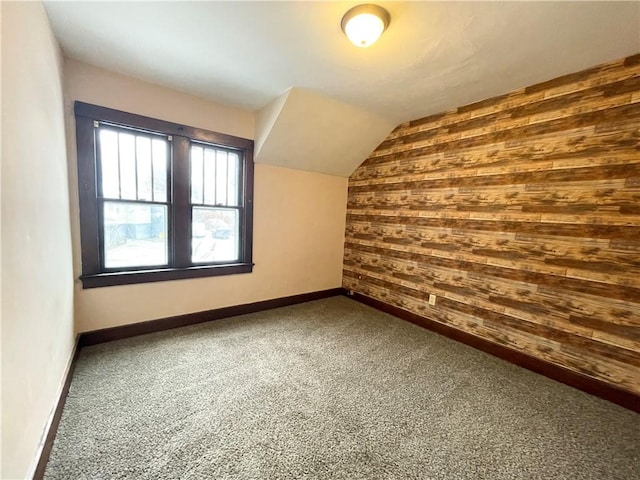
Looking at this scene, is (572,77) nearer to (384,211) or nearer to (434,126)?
(434,126)

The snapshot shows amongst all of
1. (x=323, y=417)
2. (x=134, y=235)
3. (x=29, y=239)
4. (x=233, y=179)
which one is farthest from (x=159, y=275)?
(x=323, y=417)

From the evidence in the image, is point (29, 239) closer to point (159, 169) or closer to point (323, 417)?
point (159, 169)

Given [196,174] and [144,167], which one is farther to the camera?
[196,174]

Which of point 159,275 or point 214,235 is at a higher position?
point 214,235

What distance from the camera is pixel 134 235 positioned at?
2650 millimetres

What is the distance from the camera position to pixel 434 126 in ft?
9.98

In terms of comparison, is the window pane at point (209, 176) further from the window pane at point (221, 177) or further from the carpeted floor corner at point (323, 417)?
the carpeted floor corner at point (323, 417)

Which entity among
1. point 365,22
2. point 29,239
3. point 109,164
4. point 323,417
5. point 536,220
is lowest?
point 323,417

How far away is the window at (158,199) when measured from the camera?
2.35m

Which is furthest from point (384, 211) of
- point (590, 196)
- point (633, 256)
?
point (633, 256)

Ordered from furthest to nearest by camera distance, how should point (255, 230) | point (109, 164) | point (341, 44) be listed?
point (255, 230), point (109, 164), point (341, 44)

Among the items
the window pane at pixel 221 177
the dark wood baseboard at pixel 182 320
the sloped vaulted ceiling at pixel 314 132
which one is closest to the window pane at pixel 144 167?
the window pane at pixel 221 177

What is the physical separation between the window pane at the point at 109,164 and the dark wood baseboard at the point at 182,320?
1332 mm

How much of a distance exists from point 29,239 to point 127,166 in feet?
5.16
